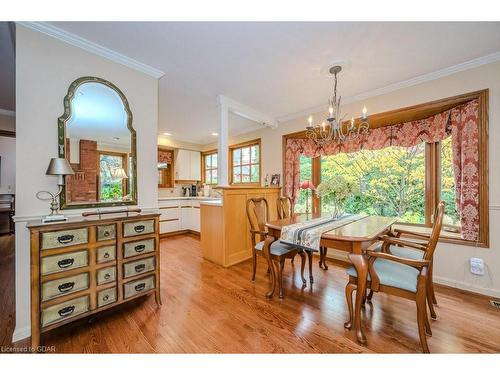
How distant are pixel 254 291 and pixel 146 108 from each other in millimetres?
2287

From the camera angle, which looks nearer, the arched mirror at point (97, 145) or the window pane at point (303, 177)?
the arched mirror at point (97, 145)

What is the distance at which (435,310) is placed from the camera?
1846 millimetres

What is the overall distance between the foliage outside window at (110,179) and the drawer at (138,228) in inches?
17.8

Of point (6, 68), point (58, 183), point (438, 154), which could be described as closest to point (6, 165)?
point (6, 68)

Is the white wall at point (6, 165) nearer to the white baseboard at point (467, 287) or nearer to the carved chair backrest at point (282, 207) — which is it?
the carved chair backrest at point (282, 207)

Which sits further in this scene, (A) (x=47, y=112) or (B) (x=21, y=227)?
(A) (x=47, y=112)

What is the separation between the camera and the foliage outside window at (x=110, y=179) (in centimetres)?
191

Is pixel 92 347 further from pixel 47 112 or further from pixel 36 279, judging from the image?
pixel 47 112

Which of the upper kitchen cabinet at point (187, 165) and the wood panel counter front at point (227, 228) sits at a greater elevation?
the upper kitchen cabinet at point (187, 165)

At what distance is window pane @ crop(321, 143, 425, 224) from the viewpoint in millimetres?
2742

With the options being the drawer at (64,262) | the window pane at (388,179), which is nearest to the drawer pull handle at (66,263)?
the drawer at (64,262)

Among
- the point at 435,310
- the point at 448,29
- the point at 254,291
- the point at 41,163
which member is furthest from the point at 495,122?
the point at 41,163

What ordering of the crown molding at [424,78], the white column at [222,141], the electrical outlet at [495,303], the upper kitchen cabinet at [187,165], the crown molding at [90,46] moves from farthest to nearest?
the upper kitchen cabinet at [187,165] < the white column at [222,141] < the crown molding at [424,78] < the electrical outlet at [495,303] < the crown molding at [90,46]

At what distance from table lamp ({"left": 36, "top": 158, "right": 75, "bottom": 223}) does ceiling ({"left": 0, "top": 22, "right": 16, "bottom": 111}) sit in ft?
3.93
